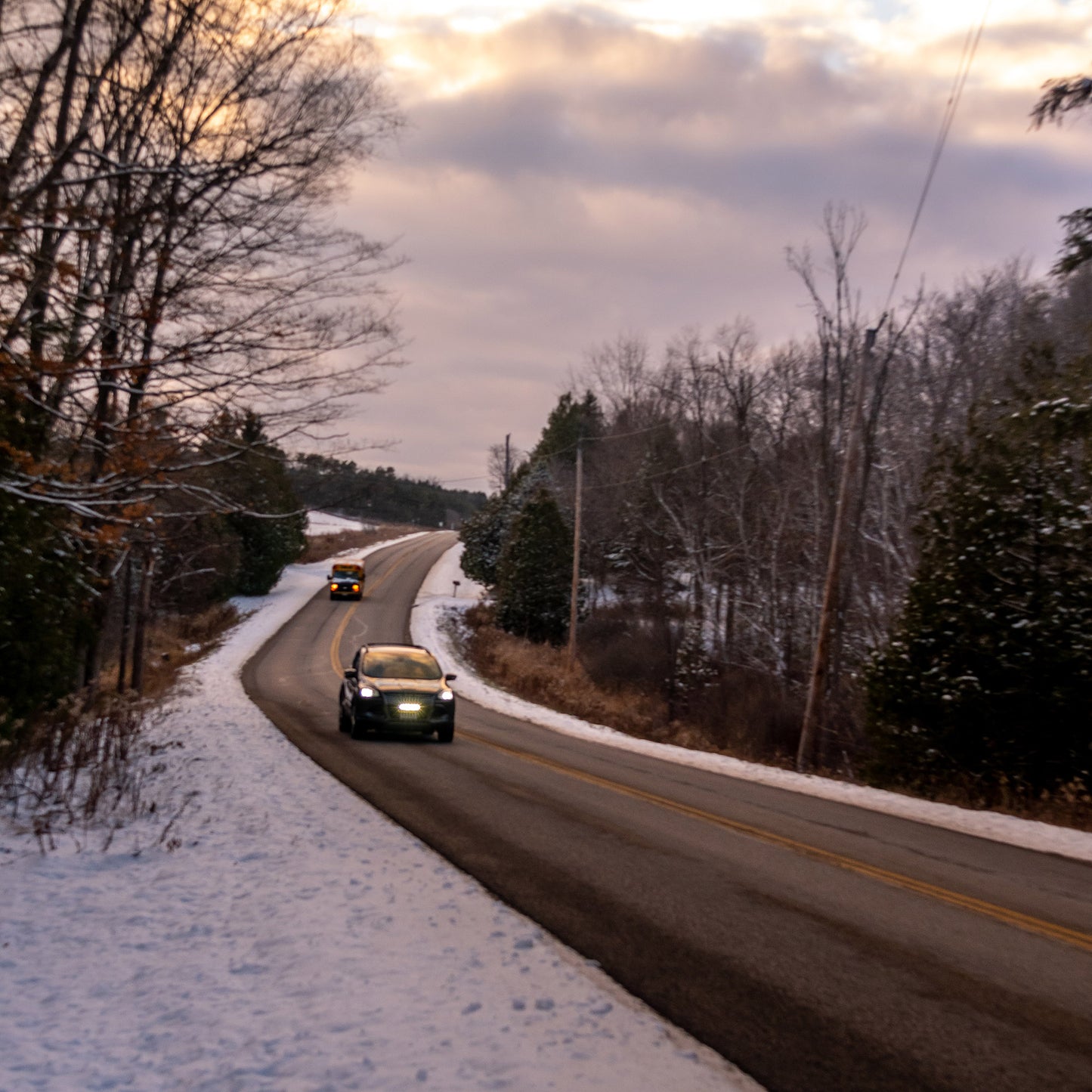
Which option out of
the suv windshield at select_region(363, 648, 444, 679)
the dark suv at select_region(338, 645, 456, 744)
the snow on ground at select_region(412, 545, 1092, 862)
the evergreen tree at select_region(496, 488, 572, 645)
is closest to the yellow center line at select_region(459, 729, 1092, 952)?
the snow on ground at select_region(412, 545, 1092, 862)

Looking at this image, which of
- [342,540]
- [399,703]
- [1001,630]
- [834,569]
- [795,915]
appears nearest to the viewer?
[795,915]

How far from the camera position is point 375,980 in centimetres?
541

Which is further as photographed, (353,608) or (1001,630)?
(353,608)

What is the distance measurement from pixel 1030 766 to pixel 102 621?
568 inches

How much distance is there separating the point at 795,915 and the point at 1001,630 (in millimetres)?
9095

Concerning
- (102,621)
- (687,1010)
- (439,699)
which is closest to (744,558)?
(439,699)

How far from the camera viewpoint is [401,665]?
774 inches

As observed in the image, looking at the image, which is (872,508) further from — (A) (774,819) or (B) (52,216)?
(B) (52,216)

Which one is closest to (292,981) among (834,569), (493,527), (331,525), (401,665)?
(401,665)

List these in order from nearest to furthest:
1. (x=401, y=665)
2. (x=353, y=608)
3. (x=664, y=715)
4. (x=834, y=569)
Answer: (x=834, y=569) → (x=401, y=665) → (x=664, y=715) → (x=353, y=608)

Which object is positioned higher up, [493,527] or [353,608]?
[493,527]

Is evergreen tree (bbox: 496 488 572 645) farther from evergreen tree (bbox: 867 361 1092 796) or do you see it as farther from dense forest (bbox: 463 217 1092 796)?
evergreen tree (bbox: 867 361 1092 796)

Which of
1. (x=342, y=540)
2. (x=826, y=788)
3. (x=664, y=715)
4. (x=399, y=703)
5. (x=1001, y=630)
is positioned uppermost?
(x=342, y=540)

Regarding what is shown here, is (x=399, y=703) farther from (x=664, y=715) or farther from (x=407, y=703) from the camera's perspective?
(x=664, y=715)
